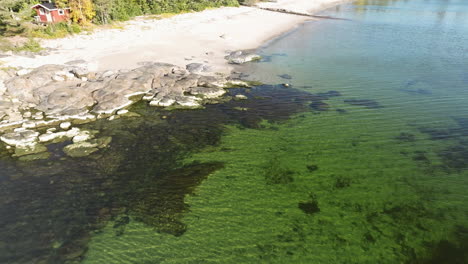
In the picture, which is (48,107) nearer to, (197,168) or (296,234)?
(197,168)

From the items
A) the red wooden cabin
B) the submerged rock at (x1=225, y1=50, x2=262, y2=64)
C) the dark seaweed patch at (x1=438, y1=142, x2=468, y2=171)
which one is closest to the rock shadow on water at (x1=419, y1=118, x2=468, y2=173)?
the dark seaweed patch at (x1=438, y1=142, x2=468, y2=171)

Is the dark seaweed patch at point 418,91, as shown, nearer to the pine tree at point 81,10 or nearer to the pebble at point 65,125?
the pebble at point 65,125

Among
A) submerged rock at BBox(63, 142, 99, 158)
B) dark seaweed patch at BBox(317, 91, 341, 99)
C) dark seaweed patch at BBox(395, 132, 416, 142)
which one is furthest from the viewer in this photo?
dark seaweed patch at BBox(317, 91, 341, 99)

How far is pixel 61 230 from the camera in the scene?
1588 centimetres

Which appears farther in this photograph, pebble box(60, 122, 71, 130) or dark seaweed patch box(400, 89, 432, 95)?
dark seaweed patch box(400, 89, 432, 95)

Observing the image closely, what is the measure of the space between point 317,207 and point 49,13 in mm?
54455

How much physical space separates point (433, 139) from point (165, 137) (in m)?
24.4

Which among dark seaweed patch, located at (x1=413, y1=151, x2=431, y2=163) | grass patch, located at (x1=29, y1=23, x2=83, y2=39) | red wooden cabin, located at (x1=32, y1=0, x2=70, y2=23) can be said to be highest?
red wooden cabin, located at (x1=32, y1=0, x2=70, y2=23)

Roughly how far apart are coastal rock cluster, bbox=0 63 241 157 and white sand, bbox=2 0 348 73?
13.3ft

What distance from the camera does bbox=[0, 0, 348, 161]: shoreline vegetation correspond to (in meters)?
25.4

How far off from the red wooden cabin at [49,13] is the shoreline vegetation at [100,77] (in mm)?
1366

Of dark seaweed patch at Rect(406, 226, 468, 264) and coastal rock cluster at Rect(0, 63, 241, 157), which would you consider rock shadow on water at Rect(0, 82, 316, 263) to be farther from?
dark seaweed patch at Rect(406, 226, 468, 264)

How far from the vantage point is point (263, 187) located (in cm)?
1939

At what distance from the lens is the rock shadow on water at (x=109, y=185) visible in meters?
15.5
